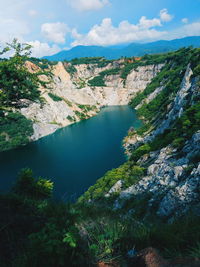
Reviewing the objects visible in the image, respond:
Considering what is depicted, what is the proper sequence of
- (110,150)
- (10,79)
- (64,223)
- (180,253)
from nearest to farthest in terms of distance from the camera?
(180,253)
(64,223)
(10,79)
(110,150)

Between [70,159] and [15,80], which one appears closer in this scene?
[15,80]

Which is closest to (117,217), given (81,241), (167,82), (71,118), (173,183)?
(81,241)

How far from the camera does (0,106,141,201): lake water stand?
3819cm

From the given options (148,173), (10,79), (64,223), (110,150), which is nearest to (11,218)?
(64,223)

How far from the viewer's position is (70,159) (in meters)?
49.2

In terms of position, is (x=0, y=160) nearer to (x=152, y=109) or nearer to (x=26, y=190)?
(x=26, y=190)

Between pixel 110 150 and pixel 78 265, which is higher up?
pixel 78 265

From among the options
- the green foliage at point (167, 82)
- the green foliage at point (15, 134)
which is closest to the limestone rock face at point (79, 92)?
the green foliage at point (15, 134)

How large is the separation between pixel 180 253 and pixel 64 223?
9.08ft

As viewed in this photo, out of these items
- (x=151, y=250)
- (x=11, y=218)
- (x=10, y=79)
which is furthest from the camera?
(x=10, y=79)

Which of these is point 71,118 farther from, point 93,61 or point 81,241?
point 81,241

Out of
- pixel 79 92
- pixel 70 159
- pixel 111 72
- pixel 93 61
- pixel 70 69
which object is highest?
pixel 93 61

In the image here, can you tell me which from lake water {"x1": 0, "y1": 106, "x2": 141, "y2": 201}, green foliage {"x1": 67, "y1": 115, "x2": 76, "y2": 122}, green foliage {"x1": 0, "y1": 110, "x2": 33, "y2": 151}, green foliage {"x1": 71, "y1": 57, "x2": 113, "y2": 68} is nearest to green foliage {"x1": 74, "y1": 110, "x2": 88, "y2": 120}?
green foliage {"x1": 67, "y1": 115, "x2": 76, "y2": 122}

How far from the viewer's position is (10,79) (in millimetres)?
12570
